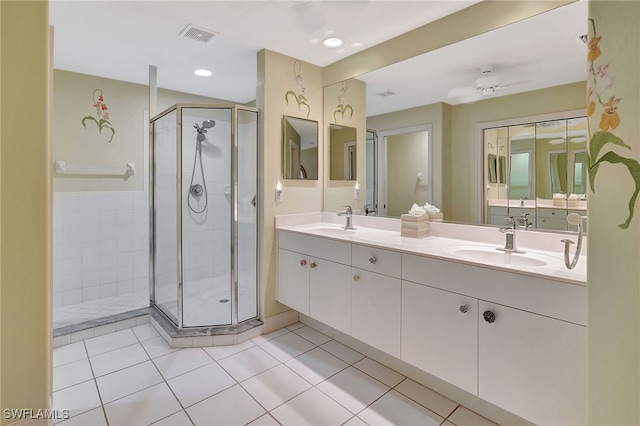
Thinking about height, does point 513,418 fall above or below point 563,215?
below

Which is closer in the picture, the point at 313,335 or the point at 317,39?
the point at 317,39

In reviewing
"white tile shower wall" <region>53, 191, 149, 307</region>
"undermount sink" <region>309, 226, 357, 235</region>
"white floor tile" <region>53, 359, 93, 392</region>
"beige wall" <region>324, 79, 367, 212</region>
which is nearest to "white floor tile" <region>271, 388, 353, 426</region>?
"undermount sink" <region>309, 226, 357, 235</region>

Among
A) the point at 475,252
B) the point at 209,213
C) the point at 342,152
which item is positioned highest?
the point at 342,152

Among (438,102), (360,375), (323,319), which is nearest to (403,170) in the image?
(438,102)

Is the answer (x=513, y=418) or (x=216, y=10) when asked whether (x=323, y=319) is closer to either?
(x=513, y=418)

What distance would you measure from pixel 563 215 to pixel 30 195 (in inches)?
105

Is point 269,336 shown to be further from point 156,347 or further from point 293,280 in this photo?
point 156,347

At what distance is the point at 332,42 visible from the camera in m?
2.50

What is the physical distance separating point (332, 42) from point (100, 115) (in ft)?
8.30

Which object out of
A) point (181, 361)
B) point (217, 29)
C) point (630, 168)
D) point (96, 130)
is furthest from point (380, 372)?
point (96, 130)

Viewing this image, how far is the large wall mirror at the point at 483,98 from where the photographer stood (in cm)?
175

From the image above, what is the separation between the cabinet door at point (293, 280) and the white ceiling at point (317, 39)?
1.42 meters

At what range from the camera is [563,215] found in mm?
1804

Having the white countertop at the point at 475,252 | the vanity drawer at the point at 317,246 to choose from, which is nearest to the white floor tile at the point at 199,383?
the vanity drawer at the point at 317,246
